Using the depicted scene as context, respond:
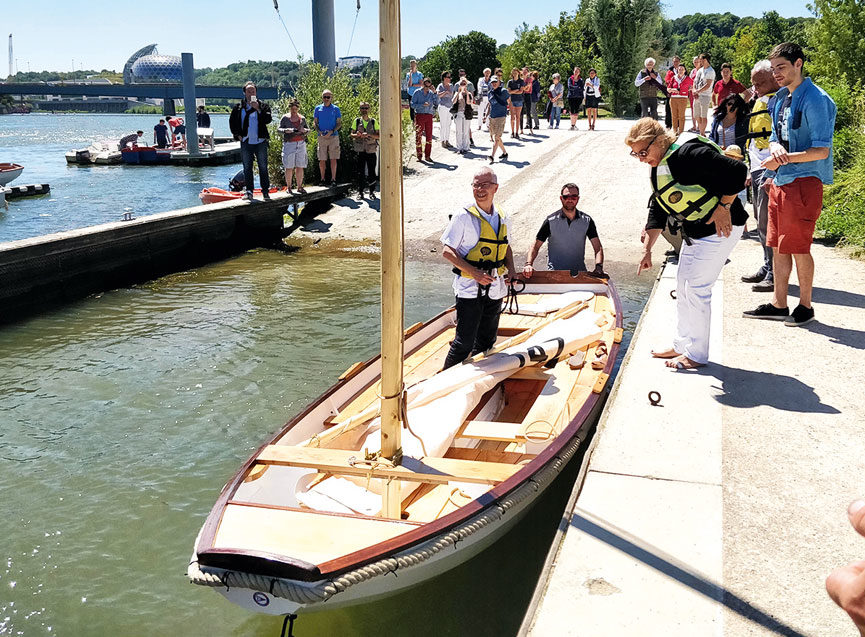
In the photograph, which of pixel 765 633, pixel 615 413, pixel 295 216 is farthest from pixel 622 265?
pixel 765 633

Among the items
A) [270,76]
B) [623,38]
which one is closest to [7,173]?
[623,38]

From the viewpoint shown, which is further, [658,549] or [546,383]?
[546,383]

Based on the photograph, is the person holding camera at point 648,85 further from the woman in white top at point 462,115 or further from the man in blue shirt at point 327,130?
the man in blue shirt at point 327,130

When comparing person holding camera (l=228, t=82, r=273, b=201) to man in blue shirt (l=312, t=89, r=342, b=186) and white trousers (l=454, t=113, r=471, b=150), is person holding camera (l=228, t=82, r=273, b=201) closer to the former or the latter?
man in blue shirt (l=312, t=89, r=342, b=186)

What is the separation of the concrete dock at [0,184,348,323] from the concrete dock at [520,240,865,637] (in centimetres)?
927

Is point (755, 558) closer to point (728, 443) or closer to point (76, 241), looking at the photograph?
point (728, 443)

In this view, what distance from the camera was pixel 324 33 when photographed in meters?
22.3

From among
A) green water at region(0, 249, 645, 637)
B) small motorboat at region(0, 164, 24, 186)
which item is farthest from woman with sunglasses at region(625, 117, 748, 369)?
small motorboat at region(0, 164, 24, 186)

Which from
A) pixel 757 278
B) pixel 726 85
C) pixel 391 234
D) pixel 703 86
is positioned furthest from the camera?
pixel 703 86

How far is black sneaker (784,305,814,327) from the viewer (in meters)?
7.04

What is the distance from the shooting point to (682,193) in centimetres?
570

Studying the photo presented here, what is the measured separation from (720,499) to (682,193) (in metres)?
2.38

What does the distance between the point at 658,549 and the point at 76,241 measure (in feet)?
37.4

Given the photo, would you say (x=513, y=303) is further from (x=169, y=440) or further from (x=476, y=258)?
(x=169, y=440)
